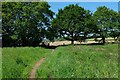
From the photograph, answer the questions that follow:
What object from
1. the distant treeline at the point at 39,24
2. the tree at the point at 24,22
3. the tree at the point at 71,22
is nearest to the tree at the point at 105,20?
the distant treeline at the point at 39,24

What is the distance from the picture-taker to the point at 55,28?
86.9 meters

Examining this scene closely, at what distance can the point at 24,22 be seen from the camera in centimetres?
7019

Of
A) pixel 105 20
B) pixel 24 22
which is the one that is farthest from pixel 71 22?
pixel 24 22

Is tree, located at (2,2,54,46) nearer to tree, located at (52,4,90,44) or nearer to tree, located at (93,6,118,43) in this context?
tree, located at (52,4,90,44)

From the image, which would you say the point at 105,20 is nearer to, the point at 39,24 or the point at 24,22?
the point at 39,24

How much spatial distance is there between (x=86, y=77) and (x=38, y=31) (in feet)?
191

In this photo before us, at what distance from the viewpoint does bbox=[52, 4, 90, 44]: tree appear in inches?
3401

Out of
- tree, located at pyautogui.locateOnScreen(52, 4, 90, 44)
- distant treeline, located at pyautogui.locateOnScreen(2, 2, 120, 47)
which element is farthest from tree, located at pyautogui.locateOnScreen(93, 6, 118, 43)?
tree, located at pyautogui.locateOnScreen(52, 4, 90, 44)

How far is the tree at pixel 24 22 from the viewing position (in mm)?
71250

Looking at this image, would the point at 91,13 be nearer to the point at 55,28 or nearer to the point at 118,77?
the point at 55,28

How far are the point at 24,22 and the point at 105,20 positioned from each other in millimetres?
33061

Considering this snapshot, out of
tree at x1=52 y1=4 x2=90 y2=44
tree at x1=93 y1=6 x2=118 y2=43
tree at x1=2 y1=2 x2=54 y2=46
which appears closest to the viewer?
tree at x1=2 y1=2 x2=54 y2=46

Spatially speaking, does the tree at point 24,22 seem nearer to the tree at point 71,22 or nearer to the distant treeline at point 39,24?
the distant treeline at point 39,24

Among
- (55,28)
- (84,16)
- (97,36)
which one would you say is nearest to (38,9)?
(55,28)
